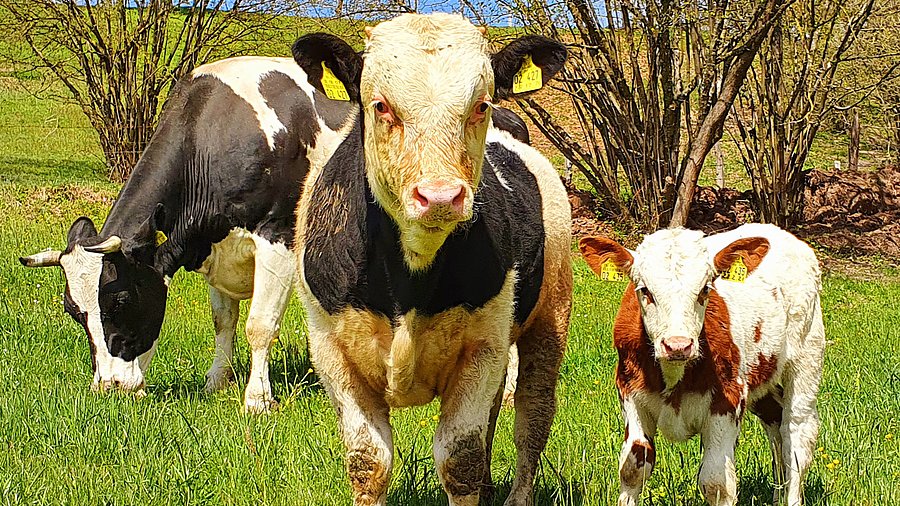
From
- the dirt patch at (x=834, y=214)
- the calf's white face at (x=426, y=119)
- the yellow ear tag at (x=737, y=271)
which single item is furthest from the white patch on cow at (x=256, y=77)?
the dirt patch at (x=834, y=214)

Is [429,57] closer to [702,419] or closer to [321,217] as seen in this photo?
[321,217]

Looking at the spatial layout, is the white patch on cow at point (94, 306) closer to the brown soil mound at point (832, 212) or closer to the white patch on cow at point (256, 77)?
the white patch on cow at point (256, 77)

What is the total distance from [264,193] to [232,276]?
0.76 m

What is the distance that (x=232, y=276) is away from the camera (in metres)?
7.69

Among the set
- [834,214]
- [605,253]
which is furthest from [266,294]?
[834,214]

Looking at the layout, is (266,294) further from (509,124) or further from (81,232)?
(509,124)

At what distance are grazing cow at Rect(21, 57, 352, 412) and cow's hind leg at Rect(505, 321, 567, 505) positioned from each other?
2.38 meters

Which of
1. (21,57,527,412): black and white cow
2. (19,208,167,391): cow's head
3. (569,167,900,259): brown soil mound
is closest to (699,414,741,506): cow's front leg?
(21,57,527,412): black and white cow

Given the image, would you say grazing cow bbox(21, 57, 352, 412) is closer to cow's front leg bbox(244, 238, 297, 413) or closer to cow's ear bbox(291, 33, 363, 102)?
cow's front leg bbox(244, 238, 297, 413)

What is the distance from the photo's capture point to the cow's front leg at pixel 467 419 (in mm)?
4309

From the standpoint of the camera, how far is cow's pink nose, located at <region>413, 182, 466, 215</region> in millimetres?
3297

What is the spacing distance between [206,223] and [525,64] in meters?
3.89

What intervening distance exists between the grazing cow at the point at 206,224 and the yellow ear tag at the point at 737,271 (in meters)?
3.44

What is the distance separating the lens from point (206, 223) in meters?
7.41
